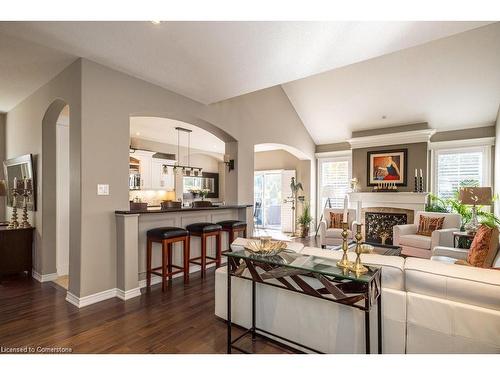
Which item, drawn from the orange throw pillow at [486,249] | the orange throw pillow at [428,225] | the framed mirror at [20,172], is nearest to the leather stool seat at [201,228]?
the framed mirror at [20,172]

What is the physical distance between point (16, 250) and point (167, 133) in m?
3.99

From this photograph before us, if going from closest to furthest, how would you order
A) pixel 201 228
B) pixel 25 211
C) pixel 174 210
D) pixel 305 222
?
pixel 174 210
pixel 201 228
pixel 25 211
pixel 305 222

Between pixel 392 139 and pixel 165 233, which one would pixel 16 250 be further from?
pixel 392 139

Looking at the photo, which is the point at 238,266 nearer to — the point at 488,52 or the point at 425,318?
the point at 425,318

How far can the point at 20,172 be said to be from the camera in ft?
13.6

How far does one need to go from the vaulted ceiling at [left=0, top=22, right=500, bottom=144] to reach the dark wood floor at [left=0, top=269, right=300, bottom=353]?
269 centimetres

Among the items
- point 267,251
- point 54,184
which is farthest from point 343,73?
point 54,184

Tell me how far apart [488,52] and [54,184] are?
23.0ft

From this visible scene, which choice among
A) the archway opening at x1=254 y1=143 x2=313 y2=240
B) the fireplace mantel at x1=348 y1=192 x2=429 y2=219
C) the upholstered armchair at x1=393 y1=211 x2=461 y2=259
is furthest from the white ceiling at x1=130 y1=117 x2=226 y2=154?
the upholstered armchair at x1=393 y1=211 x2=461 y2=259

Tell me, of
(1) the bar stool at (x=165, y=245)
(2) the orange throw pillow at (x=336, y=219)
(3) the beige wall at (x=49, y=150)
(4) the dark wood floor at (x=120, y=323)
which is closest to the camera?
(4) the dark wood floor at (x=120, y=323)

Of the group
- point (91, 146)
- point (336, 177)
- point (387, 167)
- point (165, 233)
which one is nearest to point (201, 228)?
point (165, 233)

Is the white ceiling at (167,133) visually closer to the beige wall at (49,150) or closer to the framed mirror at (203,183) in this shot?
the framed mirror at (203,183)

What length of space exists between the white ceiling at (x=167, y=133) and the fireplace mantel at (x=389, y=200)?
13.5 feet

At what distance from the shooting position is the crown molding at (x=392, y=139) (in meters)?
6.00
